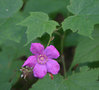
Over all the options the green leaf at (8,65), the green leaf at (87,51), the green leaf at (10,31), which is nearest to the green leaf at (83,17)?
the green leaf at (87,51)

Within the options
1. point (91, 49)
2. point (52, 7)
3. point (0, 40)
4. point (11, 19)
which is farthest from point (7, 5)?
point (91, 49)

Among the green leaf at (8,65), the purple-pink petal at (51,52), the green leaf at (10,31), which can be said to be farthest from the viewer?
the green leaf at (8,65)

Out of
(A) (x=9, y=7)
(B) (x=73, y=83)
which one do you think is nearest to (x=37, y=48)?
(B) (x=73, y=83)

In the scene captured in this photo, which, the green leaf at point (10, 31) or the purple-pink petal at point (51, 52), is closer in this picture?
the purple-pink petal at point (51, 52)

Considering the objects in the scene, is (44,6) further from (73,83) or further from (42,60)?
(73,83)

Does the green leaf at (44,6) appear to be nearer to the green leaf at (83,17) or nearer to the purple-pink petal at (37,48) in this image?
the green leaf at (83,17)

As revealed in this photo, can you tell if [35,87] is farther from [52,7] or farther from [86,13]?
[52,7]

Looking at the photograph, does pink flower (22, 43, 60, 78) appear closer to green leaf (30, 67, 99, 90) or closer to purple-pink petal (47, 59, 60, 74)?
purple-pink petal (47, 59, 60, 74)

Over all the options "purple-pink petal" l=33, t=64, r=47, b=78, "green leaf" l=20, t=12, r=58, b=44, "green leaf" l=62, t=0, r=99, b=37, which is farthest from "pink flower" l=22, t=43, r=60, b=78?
"green leaf" l=62, t=0, r=99, b=37
